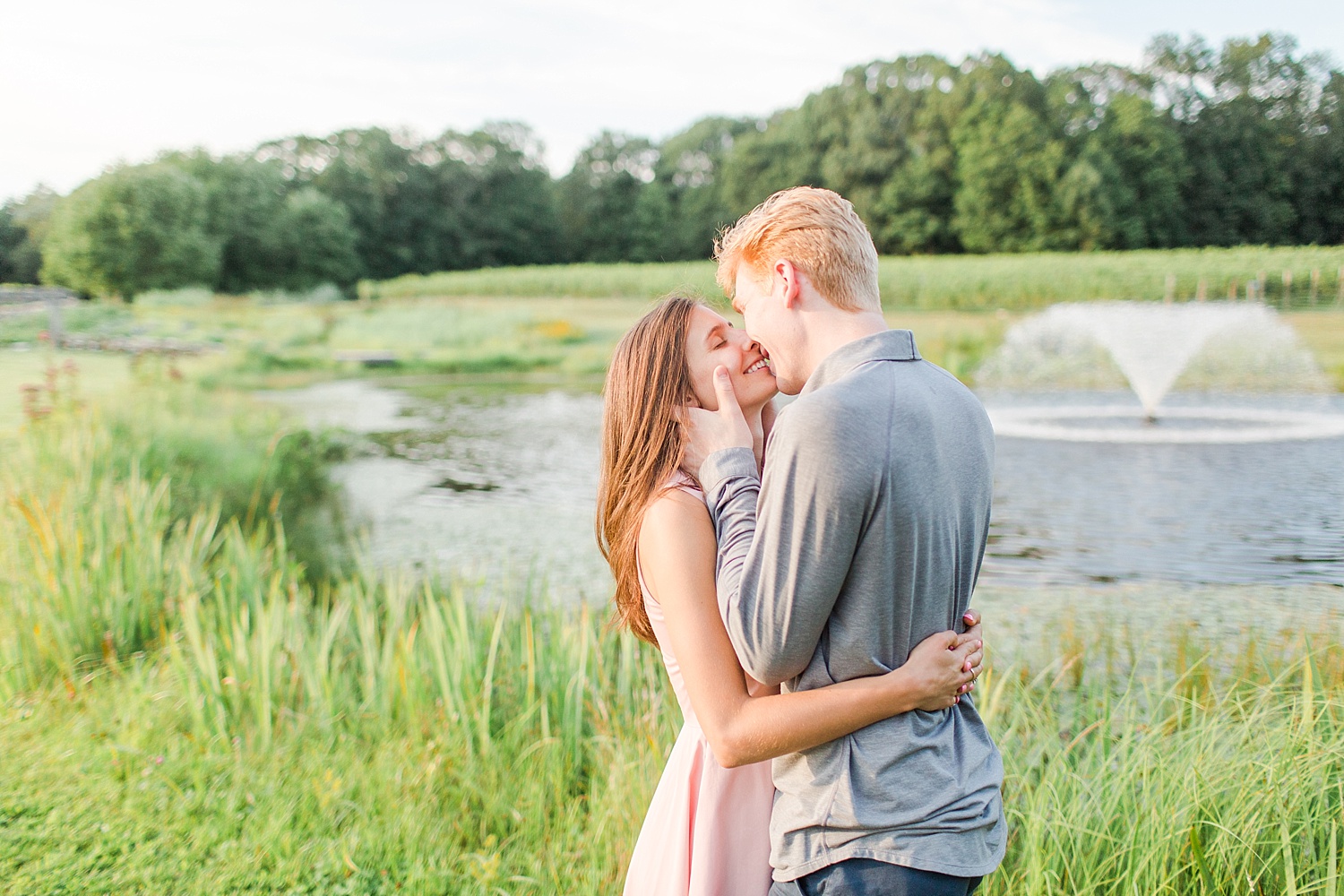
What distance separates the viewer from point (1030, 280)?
1814 cm

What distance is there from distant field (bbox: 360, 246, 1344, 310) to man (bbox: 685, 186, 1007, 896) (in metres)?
12.5

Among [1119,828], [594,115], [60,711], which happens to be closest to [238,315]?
[594,115]

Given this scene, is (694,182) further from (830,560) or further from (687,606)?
(830,560)

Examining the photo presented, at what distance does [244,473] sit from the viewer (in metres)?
8.30

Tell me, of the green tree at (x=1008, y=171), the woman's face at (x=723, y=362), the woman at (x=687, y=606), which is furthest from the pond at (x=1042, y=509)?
the green tree at (x=1008, y=171)

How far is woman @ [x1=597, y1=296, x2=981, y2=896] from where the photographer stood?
108 cm

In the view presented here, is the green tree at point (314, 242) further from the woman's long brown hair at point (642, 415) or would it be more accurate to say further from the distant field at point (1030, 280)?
the woman's long brown hair at point (642, 415)

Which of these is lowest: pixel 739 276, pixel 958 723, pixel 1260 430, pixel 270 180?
pixel 1260 430

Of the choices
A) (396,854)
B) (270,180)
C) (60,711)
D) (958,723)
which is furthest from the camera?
(270,180)

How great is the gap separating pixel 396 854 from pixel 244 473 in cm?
667

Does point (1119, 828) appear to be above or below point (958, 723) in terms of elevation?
below

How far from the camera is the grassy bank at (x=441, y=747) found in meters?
2.07

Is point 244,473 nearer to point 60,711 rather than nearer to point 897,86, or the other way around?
point 60,711

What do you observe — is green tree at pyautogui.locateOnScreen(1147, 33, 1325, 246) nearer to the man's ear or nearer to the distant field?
the distant field
